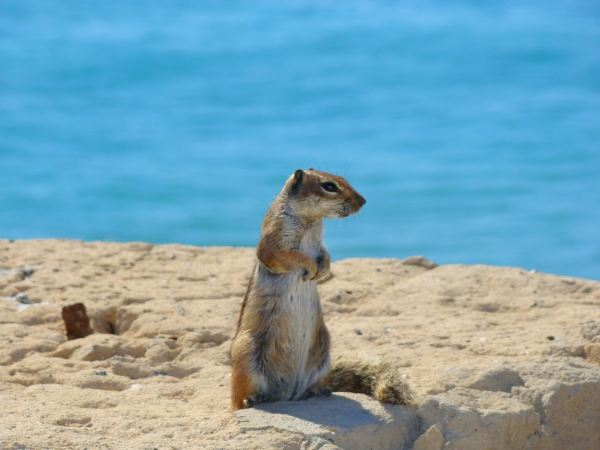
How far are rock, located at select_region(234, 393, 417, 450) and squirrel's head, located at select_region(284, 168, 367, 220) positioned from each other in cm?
84

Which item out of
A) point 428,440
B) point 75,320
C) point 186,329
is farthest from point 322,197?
point 75,320

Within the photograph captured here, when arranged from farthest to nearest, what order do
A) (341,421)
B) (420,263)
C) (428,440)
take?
(420,263) < (428,440) < (341,421)

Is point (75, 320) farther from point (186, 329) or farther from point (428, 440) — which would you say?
point (428, 440)

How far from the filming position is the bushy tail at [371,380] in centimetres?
416

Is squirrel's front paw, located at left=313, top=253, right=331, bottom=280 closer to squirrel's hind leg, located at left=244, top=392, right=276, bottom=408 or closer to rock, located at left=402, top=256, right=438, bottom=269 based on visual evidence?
squirrel's hind leg, located at left=244, top=392, right=276, bottom=408

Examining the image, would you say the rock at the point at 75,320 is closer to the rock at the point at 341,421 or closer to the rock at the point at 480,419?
the rock at the point at 341,421

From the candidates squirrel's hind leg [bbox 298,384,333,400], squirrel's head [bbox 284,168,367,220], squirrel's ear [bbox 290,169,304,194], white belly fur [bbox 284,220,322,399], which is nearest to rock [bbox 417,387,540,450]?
squirrel's hind leg [bbox 298,384,333,400]

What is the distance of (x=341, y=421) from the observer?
12.9ft

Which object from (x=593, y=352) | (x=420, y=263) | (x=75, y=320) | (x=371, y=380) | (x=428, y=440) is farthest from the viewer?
(x=420, y=263)

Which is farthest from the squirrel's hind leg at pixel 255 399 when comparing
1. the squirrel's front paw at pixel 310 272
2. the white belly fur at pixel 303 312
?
the squirrel's front paw at pixel 310 272

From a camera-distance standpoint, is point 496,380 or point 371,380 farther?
point 496,380

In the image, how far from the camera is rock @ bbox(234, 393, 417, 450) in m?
3.80

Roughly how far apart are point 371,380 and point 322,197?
0.89 m

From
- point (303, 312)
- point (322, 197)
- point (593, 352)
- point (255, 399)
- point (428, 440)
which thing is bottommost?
point (428, 440)
